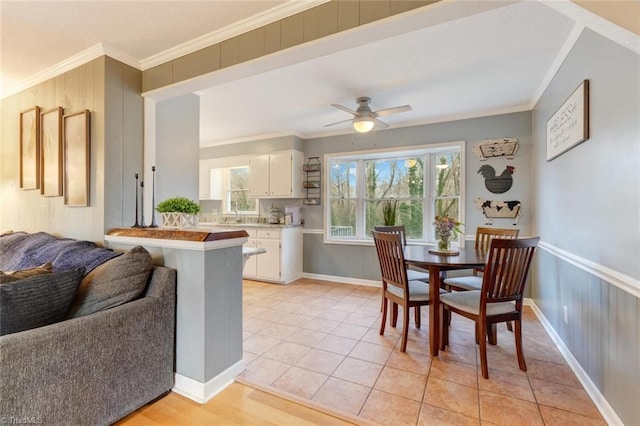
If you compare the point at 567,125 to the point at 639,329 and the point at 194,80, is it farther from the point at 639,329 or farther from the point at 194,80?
the point at 194,80

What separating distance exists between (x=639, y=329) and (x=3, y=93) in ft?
17.9

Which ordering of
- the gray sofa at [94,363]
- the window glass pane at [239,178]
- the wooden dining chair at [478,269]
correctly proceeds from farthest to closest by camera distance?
the window glass pane at [239,178] → the wooden dining chair at [478,269] → the gray sofa at [94,363]

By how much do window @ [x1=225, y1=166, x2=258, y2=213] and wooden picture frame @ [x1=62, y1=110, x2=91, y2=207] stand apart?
9.59 ft

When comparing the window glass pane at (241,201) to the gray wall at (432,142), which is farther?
the window glass pane at (241,201)

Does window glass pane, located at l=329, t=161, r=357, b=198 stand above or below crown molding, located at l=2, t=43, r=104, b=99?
below

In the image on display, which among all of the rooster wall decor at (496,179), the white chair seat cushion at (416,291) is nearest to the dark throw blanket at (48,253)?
the white chair seat cushion at (416,291)

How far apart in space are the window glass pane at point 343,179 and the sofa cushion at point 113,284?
3.38 metres

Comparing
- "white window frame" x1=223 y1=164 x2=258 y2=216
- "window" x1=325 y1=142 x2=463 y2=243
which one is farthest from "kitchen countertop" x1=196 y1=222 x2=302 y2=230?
"window" x1=325 y1=142 x2=463 y2=243

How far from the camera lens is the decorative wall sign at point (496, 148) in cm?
359

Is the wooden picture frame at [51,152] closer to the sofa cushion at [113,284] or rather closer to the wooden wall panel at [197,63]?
the wooden wall panel at [197,63]

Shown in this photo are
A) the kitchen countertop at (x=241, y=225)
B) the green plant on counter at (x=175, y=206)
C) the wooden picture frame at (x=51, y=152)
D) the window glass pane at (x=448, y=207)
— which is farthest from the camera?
the kitchen countertop at (x=241, y=225)

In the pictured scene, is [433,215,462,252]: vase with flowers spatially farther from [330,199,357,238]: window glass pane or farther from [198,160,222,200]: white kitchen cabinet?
[198,160,222,200]: white kitchen cabinet

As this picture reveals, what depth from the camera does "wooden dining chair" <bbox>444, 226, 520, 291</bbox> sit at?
8.95 feet

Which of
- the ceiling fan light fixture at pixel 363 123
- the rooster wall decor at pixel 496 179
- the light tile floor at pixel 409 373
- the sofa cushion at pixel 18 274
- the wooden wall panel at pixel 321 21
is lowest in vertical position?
the light tile floor at pixel 409 373
